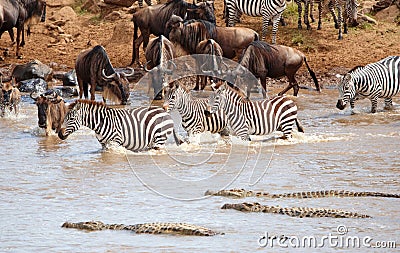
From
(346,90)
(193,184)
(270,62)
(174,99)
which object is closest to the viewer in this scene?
(193,184)

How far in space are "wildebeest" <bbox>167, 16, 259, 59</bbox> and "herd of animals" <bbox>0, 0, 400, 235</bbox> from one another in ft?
0.06

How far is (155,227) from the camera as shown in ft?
28.6

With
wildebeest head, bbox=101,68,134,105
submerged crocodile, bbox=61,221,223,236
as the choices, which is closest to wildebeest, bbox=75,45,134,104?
wildebeest head, bbox=101,68,134,105

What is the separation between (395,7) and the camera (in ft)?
75.8

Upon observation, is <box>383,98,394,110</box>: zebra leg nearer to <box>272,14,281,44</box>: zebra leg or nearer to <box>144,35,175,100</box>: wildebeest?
<box>144,35,175,100</box>: wildebeest

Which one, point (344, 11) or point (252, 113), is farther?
point (344, 11)

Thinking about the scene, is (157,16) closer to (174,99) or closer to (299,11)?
(299,11)

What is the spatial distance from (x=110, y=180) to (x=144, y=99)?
6866 millimetres

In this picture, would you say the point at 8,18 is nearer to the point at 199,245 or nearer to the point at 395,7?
the point at 395,7

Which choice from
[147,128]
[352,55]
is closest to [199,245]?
[147,128]

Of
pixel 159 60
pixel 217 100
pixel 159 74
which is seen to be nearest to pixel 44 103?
pixel 217 100

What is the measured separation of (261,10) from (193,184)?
10.8m

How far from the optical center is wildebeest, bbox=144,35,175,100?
59.0ft

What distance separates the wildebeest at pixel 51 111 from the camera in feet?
45.1
